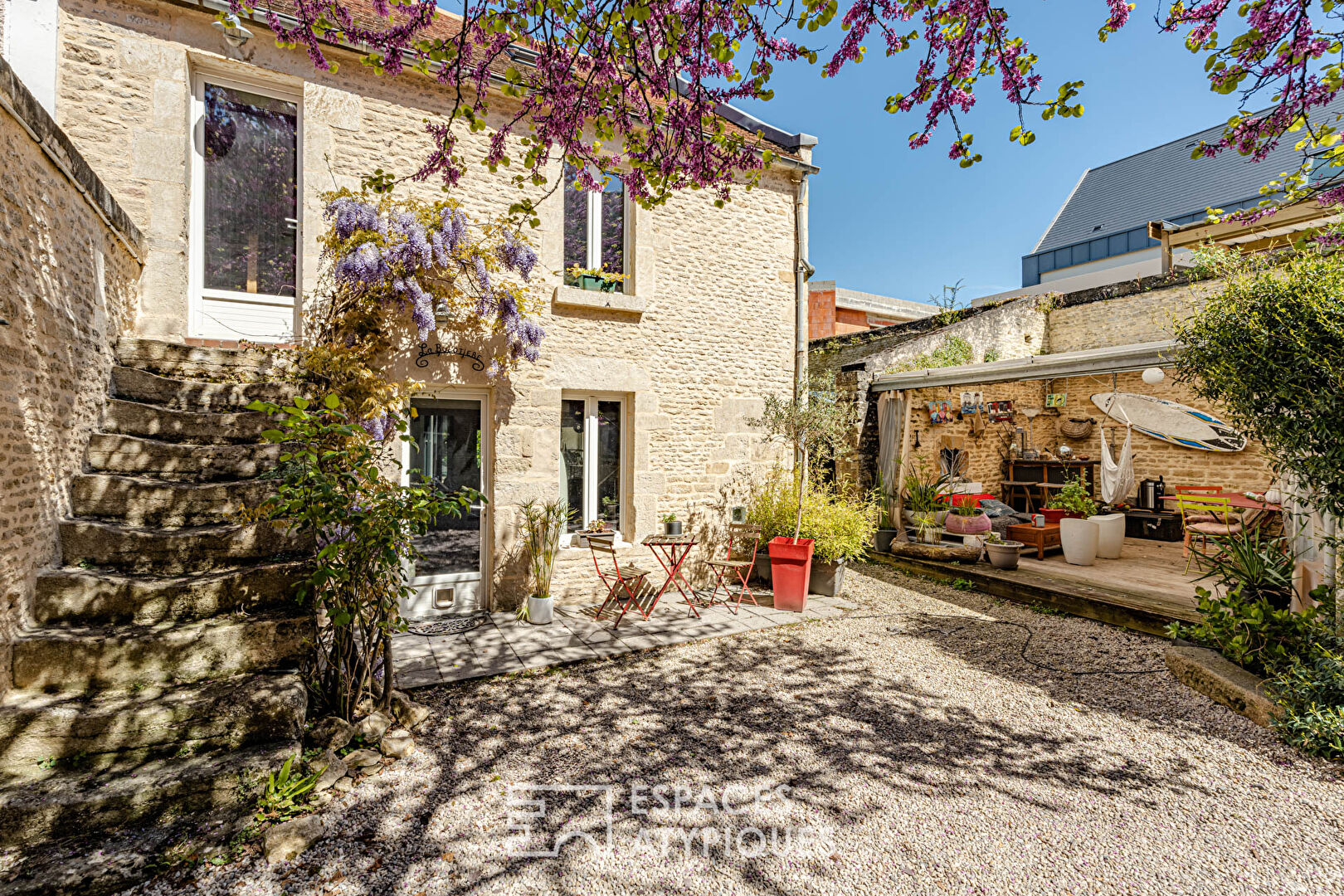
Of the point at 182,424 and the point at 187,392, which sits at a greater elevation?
the point at 187,392

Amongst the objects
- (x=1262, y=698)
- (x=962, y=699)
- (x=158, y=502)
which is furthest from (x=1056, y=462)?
(x=158, y=502)

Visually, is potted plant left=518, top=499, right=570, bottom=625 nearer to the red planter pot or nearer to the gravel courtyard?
the gravel courtyard

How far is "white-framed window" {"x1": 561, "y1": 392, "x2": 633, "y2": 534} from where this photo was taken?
5668mm

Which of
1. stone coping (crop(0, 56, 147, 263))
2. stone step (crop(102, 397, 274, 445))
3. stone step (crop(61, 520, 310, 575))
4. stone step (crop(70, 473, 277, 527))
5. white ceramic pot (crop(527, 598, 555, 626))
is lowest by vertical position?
white ceramic pot (crop(527, 598, 555, 626))

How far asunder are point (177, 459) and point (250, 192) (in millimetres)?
2404

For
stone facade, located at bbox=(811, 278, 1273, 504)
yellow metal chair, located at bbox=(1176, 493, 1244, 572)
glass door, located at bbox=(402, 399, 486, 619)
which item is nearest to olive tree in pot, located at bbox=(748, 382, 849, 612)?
stone facade, located at bbox=(811, 278, 1273, 504)

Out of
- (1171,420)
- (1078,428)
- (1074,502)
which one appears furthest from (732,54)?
(1078,428)

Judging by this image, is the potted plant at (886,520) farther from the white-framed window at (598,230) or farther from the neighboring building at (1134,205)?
the neighboring building at (1134,205)

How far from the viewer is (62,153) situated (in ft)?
9.57

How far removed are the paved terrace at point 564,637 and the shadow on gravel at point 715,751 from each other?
0.24 metres

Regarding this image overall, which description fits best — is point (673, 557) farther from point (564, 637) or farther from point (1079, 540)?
point (1079, 540)

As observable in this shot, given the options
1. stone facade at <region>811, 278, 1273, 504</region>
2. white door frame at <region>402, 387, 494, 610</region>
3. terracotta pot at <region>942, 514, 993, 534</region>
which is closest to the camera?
white door frame at <region>402, 387, 494, 610</region>

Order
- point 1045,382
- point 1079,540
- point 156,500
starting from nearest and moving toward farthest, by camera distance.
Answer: point 156,500
point 1079,540
point 1045,382

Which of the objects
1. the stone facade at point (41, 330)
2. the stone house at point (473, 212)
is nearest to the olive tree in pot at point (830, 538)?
the stone house at point (473, 212)
